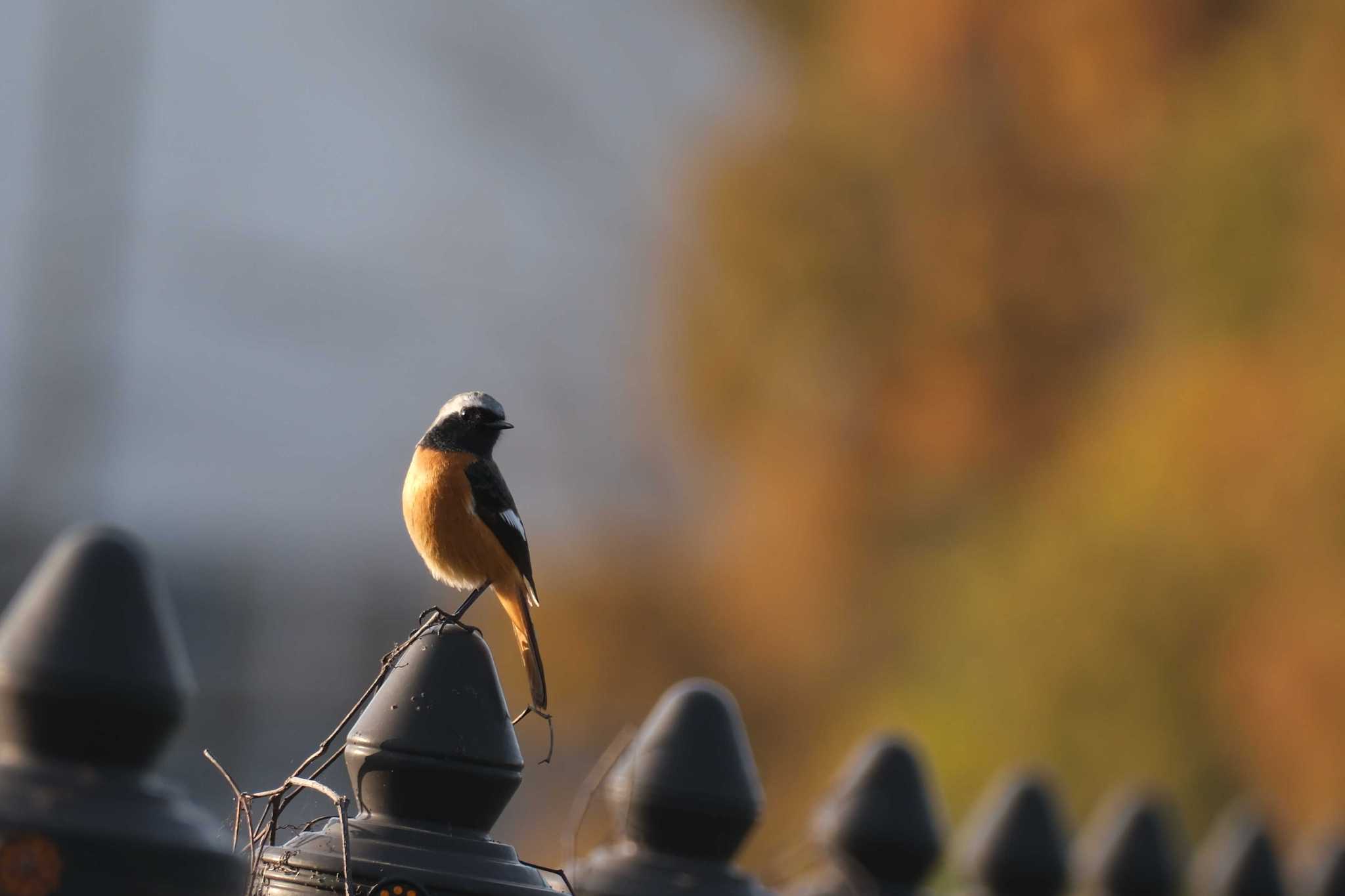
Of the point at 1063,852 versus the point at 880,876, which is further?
the point at 1063,852

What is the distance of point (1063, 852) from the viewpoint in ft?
13.4

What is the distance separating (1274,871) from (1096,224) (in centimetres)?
847

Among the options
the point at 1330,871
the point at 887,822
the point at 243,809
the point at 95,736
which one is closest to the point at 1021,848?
the point at 887,822

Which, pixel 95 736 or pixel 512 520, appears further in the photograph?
pixel 512 520

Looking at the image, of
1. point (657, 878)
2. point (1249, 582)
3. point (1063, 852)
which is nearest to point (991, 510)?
point (1249, 582)

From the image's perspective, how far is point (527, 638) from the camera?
306 cm

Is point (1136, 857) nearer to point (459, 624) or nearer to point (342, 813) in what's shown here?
point (459, 624)

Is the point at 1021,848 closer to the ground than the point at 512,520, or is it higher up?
closer to the ground

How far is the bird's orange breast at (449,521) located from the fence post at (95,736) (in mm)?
1472

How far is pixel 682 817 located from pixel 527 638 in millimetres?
724

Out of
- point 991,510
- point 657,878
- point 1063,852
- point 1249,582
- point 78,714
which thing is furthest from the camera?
point 991,510

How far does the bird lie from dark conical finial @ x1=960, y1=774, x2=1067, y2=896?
153 centimetres

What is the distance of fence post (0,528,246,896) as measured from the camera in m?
1.44

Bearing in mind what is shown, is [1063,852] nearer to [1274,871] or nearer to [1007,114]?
[1274,871]
